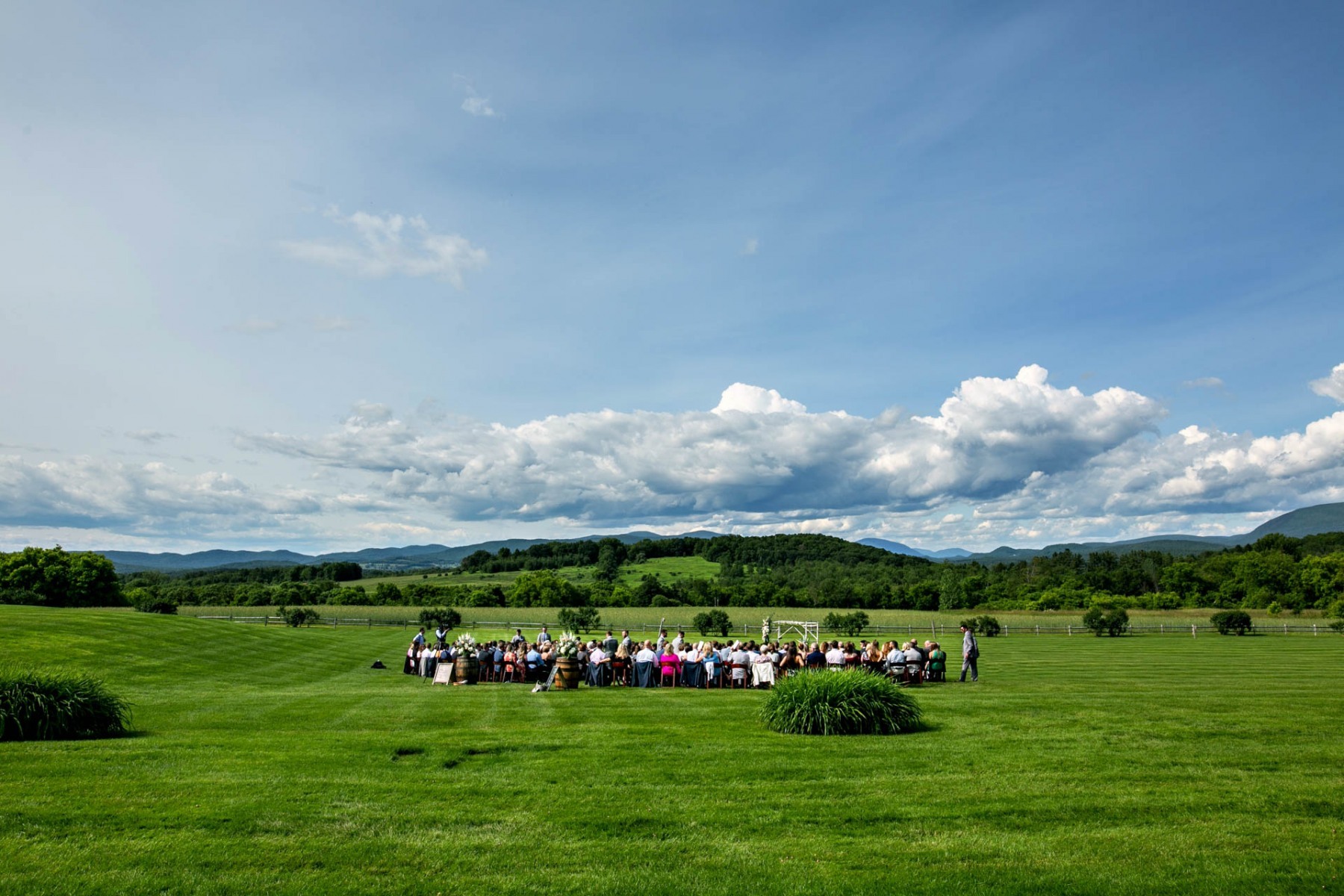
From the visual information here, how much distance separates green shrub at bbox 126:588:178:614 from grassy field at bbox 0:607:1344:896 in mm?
47793

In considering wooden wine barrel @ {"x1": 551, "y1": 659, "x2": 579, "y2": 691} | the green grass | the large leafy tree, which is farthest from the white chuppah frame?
the large leafy tree

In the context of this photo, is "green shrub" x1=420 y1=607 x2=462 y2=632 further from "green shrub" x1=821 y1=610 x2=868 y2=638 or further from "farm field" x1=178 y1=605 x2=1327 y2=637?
"green shrub" x1=821 y1=610 x2=868 y2=638

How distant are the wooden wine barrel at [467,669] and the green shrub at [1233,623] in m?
59.1

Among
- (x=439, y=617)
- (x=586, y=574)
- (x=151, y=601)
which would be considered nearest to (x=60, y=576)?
(x=151, y=601)

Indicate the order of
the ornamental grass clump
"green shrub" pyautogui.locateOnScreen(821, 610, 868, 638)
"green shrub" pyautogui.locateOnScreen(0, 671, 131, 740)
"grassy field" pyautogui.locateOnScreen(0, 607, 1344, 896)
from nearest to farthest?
"grassy field" pyautogui.locateOnScreen(0, 607, 1344, 896), "green shrub" pyautogui.locateOnScreen(0, 671, 131, 740), the ornamental grass clump, "green shrub" pyautogui.locateOnScreen(821, 610, 868, 638)

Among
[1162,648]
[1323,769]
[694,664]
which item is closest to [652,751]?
[1323,769]

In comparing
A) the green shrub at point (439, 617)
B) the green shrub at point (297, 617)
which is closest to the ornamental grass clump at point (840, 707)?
the green shrub at point (439, 617)

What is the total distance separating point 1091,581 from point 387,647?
97.3 metres

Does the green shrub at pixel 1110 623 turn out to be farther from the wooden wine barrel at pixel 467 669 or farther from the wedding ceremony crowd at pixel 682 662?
the wooden wine barrel at pixel 467 669

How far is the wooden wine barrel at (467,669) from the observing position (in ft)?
75.7

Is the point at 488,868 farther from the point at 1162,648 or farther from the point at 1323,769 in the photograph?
the point at 1162,648

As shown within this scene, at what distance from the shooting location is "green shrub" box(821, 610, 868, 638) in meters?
63.8

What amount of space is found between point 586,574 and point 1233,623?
93469 millimetres

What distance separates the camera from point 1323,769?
35.4 feet
